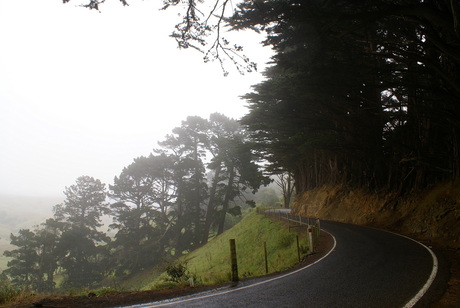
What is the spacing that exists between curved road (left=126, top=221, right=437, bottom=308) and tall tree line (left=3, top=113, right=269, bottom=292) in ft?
74.3

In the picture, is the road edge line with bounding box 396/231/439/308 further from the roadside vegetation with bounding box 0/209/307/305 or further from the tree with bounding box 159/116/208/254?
the tree with bounding box 159/116/208/254

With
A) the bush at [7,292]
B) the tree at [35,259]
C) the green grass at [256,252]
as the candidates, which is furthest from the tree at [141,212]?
the bush at [7,292]

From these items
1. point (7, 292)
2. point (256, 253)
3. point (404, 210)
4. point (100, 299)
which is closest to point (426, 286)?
point (100, 299)

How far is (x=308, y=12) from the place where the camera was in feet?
26.8

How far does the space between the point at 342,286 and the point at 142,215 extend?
125ft

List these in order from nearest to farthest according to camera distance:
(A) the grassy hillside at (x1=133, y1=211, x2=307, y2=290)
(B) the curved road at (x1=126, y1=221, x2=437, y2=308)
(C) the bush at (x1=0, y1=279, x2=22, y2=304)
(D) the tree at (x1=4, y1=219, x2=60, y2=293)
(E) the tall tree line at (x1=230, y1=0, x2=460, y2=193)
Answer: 1. (B) the curved road at (x1=126, y1=221, x2=437, y2=308)
2. (C) the bush at (x1=0, y1=279, x2=22, y2=304)
3. (E) the tall tree line at (x1=230, y1=0, x2=460, y2=193)
4. (A) the grassy hillside at (x1=133, y1=211, x2=307, y2=290)
5. (D) the tree at (x1=4, y1=219, x2=60, y2=293)

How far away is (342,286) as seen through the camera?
602 cm

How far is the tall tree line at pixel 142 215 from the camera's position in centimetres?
3309

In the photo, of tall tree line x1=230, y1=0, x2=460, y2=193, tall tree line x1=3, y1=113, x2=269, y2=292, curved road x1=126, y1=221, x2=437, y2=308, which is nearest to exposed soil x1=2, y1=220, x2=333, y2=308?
curved road x1=126, y1=221, x2=437, y2=308

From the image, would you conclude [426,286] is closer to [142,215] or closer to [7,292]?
[7,292]

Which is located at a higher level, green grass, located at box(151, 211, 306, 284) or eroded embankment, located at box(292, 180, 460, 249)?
eroded embankment, located at box(292, 180, 460, 249)

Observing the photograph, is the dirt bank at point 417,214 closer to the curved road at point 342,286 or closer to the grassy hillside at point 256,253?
the curved road at point 342,286

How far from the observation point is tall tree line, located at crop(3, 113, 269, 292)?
109 feet

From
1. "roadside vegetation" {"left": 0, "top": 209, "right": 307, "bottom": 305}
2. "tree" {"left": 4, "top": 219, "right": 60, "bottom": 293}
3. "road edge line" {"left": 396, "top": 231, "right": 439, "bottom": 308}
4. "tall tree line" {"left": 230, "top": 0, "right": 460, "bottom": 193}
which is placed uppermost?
"tall tree line" {"left": 230, "top": 0, "right": 460, "bottom": 193}
